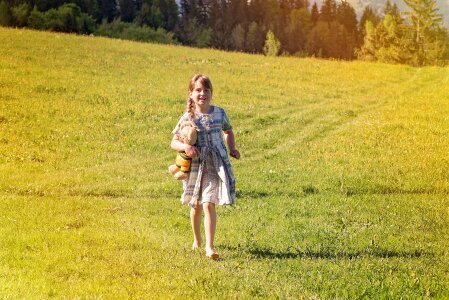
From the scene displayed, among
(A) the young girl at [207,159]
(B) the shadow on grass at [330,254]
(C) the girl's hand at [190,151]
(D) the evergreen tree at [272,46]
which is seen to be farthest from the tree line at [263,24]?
(C) the girl's hand at [190,151]

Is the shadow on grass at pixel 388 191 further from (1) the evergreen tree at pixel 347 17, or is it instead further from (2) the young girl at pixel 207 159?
(1) the evergreen tree at pixel 347 17

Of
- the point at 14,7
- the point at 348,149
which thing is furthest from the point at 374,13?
the point at 348,149

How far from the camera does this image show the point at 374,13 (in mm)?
34562

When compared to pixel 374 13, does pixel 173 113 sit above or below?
below

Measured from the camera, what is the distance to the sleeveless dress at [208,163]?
8.48 metres

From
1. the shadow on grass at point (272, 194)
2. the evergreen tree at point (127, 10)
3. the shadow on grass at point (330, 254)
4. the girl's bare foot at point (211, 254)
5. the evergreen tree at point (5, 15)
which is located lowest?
the shadow on grass at point (272, 194)

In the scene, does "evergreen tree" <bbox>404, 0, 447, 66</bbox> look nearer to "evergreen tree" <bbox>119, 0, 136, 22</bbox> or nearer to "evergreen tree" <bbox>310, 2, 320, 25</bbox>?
"evergreen tree" <bbox>310, 2, 320, 25</bbox>

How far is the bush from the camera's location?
35062 mm

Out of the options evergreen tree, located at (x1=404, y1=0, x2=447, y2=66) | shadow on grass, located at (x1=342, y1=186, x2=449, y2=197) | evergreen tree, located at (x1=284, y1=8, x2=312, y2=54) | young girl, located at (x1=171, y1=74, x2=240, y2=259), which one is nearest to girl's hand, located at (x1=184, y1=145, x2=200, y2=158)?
young girl, located at (x1=171, y1=74, x2=240, y2=259)

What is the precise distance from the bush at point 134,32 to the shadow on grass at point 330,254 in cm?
2675

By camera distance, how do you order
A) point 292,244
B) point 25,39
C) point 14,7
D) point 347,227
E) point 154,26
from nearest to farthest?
point 292,244 < point 347,227 < point 25,39 < point 14,7 < point 154,26

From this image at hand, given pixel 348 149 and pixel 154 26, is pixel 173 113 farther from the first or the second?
pixel 154 26

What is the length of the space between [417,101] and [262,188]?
10585 mm

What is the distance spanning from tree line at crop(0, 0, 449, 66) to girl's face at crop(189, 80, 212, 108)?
59.2ft
